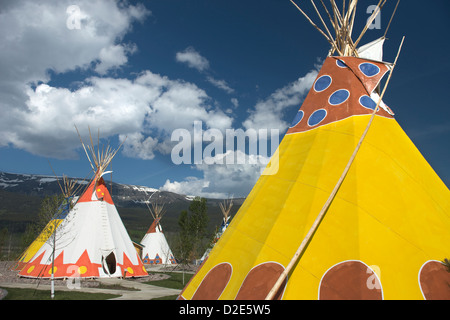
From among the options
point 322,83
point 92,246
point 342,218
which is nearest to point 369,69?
point 322,83

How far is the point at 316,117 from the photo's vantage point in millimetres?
5867

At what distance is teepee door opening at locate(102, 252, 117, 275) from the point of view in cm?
1332

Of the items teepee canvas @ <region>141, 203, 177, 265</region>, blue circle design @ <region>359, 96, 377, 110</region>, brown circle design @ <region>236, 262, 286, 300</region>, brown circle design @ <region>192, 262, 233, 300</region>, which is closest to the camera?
brown circle design @ <region>236, 262, 286, 300</region>

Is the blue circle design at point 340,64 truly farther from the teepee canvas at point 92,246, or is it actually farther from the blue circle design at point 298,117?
the teepee canvas at point 92,246

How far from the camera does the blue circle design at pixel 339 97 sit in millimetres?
5785

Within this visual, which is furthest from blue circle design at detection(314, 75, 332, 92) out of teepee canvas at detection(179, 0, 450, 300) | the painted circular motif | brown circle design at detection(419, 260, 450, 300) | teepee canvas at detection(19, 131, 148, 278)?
teepee canvas at detection(19, 131, 148, 278)

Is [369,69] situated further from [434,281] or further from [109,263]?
[109,263]

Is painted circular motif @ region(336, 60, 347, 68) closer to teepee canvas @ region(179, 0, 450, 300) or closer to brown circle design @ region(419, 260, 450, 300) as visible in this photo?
teepee canvas @ region(179, 0, 450, 300)

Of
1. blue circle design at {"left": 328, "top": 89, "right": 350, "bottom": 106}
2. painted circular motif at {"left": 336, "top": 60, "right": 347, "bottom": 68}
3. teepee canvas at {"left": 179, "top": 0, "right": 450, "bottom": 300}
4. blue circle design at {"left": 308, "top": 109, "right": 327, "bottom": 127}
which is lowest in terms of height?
teepee canvas at {"left": 179, "top": 0, "right": 450, "bottom": 300}

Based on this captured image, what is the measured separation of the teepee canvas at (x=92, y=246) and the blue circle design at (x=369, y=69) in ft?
38.6
